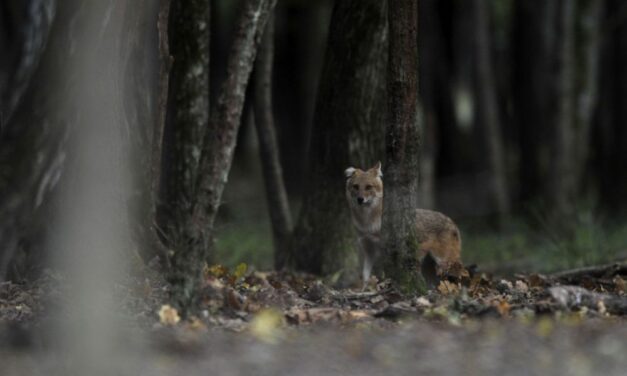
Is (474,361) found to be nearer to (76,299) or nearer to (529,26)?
(76,299)

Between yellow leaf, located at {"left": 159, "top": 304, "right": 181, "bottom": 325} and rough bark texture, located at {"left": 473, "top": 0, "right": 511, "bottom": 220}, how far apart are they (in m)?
15.5

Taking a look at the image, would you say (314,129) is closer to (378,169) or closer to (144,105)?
(378,169)

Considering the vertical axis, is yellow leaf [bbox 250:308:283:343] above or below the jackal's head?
below

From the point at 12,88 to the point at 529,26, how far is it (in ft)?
48.1

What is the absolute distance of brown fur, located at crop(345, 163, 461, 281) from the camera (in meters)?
12.8

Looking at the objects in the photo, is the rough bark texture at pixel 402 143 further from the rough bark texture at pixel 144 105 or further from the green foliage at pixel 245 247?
the green foliage at pixel 245 247

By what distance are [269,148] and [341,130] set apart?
7.49 feet

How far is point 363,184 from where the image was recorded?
12.8 meters

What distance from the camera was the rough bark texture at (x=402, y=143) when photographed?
9625 millimetres

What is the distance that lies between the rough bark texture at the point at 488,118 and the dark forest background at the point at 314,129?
51mm

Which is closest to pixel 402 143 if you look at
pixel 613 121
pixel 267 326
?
pixel 267 326

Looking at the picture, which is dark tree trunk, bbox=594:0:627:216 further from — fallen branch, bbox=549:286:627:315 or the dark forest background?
fallen branch, bbox=549:286:627:315

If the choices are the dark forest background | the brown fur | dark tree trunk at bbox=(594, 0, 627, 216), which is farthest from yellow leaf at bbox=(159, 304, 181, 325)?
dark tree trunk at bbox=(594, 0, 627, 216)

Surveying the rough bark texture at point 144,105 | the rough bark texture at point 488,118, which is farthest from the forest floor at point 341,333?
the rough bark texture at point 488,118
